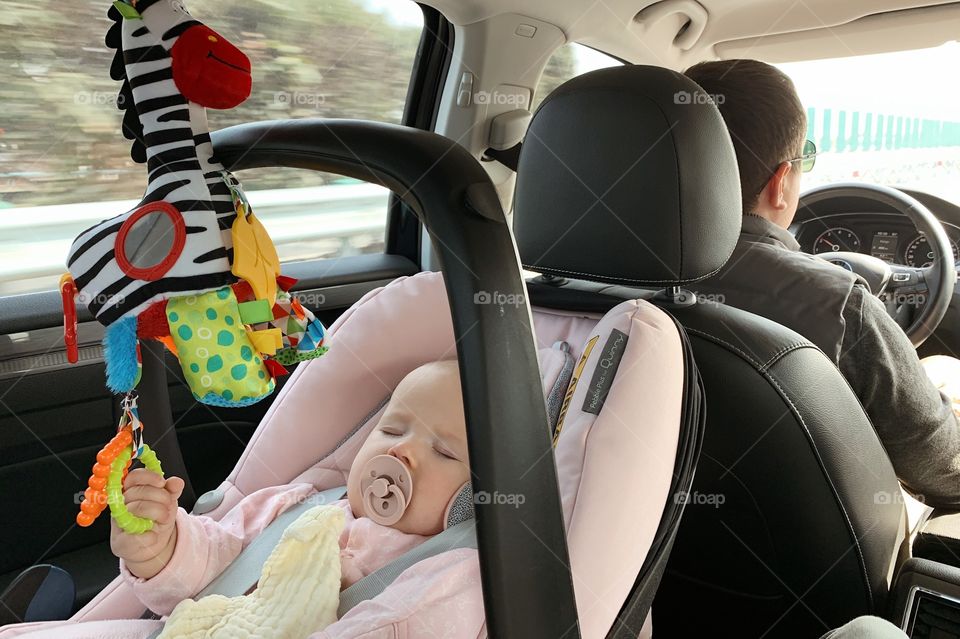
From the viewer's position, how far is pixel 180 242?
0.69 meters

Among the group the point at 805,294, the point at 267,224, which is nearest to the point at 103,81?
the point at 267,224

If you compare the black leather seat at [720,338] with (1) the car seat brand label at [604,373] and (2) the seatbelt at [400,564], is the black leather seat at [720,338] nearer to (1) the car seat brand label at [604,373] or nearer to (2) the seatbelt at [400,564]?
(1) the car seat brand label at [604,373]

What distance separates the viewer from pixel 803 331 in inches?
61.6

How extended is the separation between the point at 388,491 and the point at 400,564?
141 mm

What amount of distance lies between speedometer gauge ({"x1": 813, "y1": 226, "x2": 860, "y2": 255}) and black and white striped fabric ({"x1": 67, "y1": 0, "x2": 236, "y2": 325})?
2847 mm

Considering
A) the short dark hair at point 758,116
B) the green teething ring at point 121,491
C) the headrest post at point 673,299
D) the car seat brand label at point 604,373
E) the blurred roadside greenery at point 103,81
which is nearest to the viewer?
the green teething ring at point 121,491

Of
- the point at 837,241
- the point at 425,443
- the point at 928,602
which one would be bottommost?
the point at 928,602

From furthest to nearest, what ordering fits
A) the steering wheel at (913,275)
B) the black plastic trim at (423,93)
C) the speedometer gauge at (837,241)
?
the speedometer gauge at (837,241)
the black plastic trim at (423,93)
the steering wheel at (913,275)

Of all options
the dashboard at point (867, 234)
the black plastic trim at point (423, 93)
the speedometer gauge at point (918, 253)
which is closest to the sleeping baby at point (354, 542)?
the black plastic trim at point (423, 93)

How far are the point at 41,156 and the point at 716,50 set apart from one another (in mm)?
2484

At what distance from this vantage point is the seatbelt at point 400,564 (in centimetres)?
114

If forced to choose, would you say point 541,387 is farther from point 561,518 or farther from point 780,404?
point 780,404

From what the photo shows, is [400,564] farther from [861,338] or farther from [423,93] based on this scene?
[423,93]

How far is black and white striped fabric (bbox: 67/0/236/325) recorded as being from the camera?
2.27 ft
